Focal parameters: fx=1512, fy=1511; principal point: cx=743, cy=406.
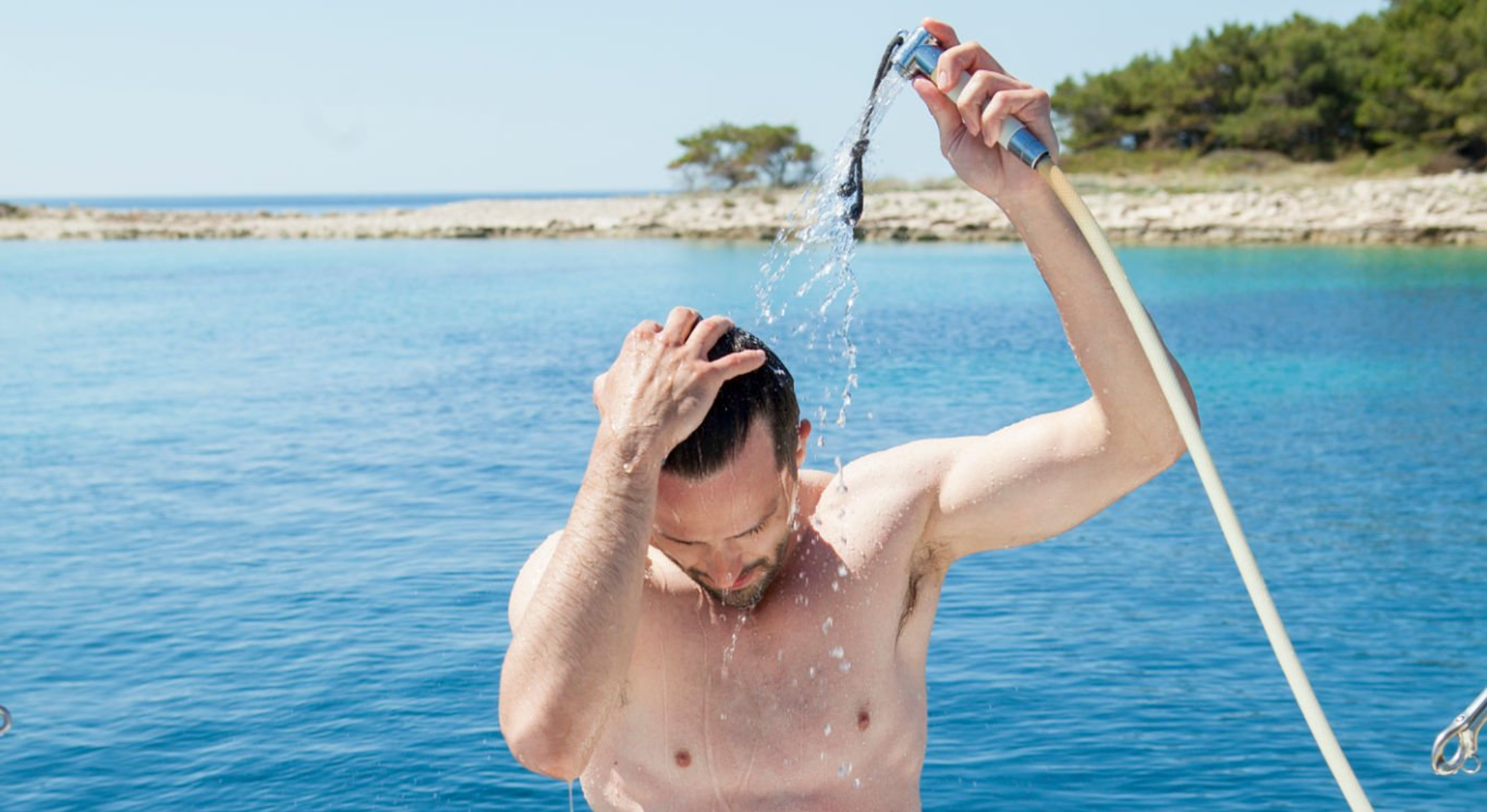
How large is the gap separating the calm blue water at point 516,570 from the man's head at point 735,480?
477 centimetres

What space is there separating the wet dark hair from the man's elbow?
40 cm

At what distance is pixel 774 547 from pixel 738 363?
0.45 m

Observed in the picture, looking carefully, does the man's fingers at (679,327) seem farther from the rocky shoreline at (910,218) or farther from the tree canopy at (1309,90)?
the tree canopy at (1309,90)

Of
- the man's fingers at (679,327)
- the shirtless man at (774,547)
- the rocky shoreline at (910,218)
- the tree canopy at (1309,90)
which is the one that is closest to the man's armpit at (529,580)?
the shirtless man at (774,547)

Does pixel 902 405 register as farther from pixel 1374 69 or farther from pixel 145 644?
pixel 1374 69

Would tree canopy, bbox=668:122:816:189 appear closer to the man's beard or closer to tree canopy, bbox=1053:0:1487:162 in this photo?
tree canopy, bbox=1053:0:1487:162

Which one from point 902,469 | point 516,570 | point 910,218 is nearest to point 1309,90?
point 910,218

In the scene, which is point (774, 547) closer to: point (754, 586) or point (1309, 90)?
point (754, 586)

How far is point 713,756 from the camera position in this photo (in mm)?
2557

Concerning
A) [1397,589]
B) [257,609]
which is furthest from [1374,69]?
[257,609]

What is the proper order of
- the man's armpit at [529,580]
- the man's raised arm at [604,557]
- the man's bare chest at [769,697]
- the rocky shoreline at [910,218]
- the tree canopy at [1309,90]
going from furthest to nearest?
the tree canopy at [1309,90], the rocky shoreline at [910,218], the man's bare chest at [769,697], the man's armpit at [529,580], the man's raised arm at [604,557]

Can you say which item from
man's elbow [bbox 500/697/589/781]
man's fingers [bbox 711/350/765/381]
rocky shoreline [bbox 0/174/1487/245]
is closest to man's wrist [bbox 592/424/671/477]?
man's fingers [bbox 711/350/765/381]

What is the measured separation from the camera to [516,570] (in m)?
9.87

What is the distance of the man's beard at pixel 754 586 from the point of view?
95.0 inches
